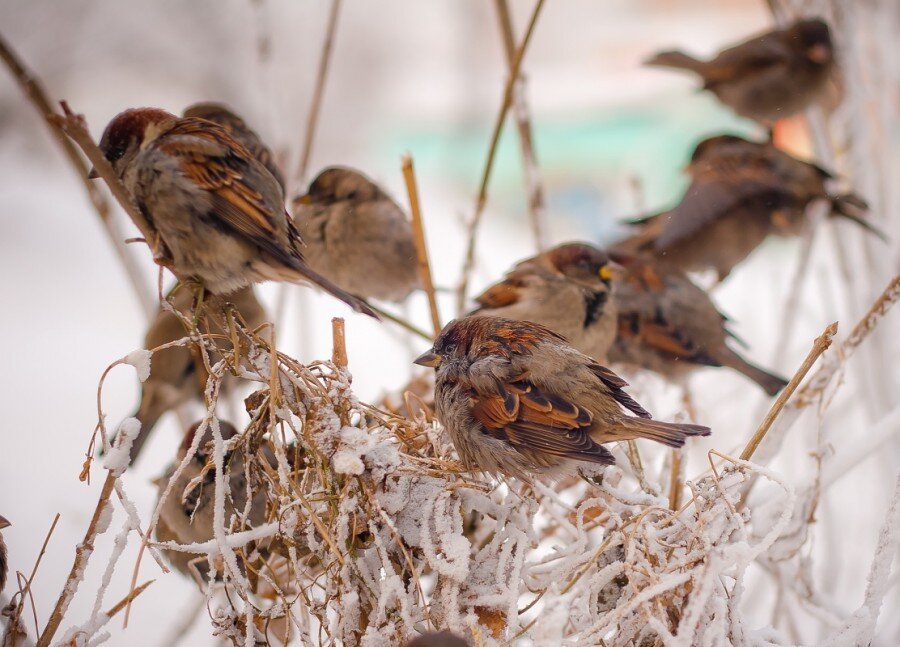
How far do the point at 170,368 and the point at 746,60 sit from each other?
192 centimetres

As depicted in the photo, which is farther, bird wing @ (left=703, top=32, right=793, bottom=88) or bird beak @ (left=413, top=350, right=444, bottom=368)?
bird wing @ (left=703, top=32, right=793, bottom=88)

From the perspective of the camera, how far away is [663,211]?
2393 millimetres

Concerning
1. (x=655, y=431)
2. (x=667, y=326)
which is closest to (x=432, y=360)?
(x=655, y=431)

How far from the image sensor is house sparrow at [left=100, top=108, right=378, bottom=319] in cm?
119

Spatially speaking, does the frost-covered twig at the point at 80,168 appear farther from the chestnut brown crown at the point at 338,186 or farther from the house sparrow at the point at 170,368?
the chestnut brown crown at the point at 338,186

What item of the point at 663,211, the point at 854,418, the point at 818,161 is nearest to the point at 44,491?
the point at 663,211

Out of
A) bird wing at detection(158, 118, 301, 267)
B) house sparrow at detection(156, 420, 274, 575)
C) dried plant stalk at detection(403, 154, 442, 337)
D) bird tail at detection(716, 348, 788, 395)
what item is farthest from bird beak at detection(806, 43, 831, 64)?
house sparrow at detection(156, 420, 274, 575)

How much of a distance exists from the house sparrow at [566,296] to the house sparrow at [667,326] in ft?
0.78

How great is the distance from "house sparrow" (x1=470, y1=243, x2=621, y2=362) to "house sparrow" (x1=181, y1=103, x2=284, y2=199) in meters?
0.55

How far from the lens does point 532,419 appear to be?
121 cm

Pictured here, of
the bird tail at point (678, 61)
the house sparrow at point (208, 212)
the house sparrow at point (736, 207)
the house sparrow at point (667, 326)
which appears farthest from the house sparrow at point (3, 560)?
the bird tail at point (678, 61)

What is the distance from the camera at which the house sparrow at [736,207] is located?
2211 mm

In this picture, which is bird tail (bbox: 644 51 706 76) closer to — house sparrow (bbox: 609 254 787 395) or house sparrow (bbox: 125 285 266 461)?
house sparrow (bbox: 609 254 787 395)

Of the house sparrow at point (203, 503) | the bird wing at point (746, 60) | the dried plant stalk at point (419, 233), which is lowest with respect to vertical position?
the house sparrow at point (203, 503)
